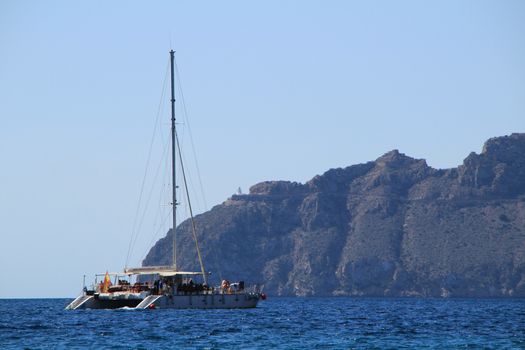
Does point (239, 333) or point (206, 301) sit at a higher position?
point (206, 301)

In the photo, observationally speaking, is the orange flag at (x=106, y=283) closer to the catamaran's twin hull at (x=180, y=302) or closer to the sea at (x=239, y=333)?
the catamaran's twin hull at (x=180, y=302)

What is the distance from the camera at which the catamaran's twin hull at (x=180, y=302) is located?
110m

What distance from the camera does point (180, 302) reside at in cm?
11138

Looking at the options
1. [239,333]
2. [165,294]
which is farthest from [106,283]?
[239,333]

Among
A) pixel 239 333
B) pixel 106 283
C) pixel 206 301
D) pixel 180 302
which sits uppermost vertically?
pixel 106 283

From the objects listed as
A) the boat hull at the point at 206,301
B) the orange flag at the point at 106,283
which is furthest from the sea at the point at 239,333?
the orange flag at the point at 106,283

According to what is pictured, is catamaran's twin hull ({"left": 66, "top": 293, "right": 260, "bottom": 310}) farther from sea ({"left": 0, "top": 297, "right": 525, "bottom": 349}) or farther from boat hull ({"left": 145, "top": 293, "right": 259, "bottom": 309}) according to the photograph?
sea ({"left": 0, "top": 297, "right": 525, "bottom": 349})

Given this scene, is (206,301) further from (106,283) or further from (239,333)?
(239,333)

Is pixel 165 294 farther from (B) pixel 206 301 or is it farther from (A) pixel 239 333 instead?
(A) pixel 239 333

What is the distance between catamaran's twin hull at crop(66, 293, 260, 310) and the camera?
110 m

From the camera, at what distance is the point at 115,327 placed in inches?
3445

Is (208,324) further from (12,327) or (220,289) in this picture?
(220,289)

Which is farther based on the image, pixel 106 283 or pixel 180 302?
pixel 106 283

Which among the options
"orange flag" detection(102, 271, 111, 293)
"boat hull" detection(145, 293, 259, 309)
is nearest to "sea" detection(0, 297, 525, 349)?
"boat hull" detection(145, 293, 259, 309)
